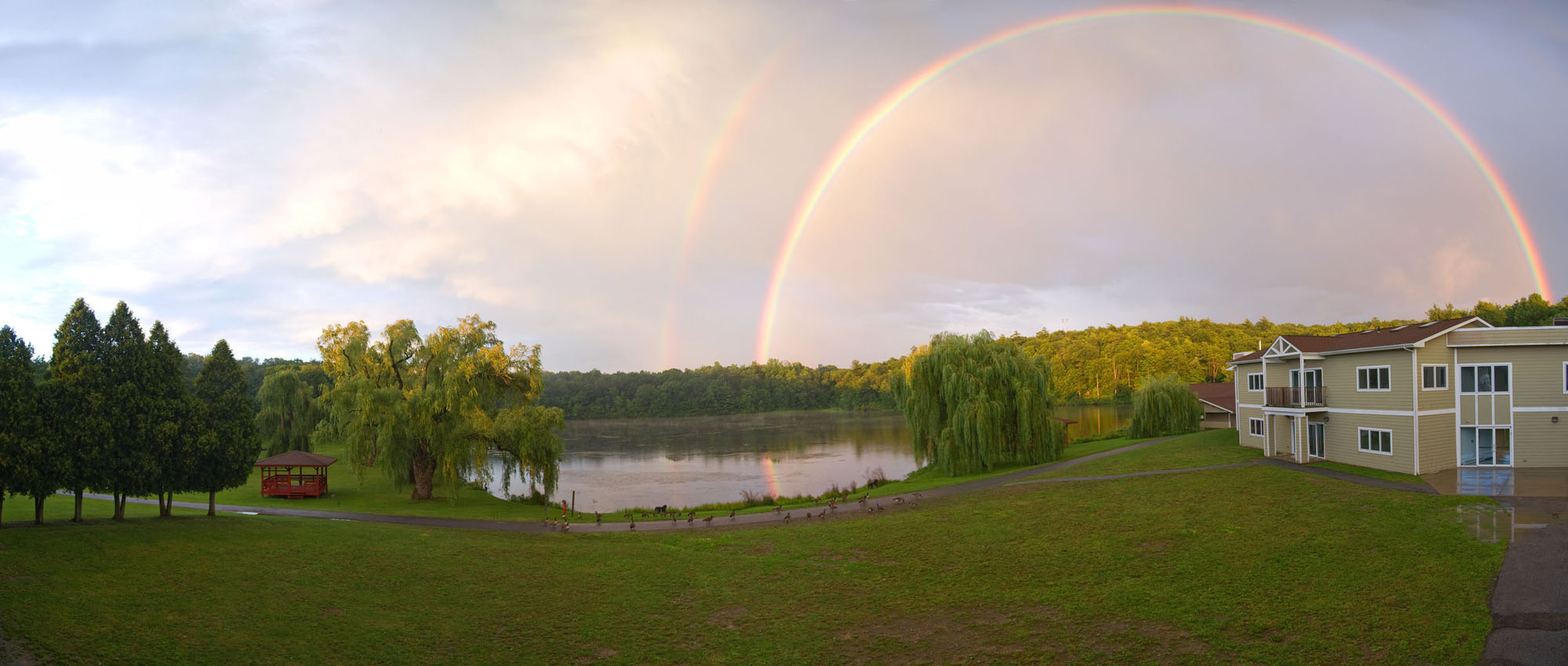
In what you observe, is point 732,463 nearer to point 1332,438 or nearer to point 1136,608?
point 1332,438

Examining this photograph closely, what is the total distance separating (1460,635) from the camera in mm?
10727

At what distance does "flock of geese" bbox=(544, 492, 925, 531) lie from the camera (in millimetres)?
24469

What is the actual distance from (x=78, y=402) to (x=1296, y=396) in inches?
1485

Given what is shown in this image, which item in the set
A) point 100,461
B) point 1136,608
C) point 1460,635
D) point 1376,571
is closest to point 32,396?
point 100,461

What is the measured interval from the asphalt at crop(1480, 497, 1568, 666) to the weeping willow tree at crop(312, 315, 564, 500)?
27.1 meters

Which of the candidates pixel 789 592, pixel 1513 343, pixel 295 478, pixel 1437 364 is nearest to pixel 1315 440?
pixel 1437 364

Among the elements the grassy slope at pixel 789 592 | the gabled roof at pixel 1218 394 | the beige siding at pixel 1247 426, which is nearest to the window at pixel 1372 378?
the beige siding at pixel 1247 426

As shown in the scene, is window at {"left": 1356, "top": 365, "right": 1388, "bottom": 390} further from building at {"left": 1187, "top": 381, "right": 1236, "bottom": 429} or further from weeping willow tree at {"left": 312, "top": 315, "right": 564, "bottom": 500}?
weeping willow tree at {"left": 312, "top": 315, "right": 564, "bottom": 500}

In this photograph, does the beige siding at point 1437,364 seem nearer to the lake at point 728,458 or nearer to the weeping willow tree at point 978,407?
the weeping willow tree at point 978,407

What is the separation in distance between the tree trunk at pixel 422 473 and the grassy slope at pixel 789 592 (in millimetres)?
8917

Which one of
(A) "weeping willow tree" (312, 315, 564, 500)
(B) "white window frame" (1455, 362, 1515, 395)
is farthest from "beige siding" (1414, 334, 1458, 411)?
(A) "weeping willow tree" (312, 315, 564, 500)

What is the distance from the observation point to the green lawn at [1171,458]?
3050 cm

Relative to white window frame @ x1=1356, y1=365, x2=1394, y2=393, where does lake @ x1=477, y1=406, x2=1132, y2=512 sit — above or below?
below

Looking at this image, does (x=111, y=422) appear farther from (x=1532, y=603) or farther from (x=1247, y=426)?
(x=1247, y=426)
